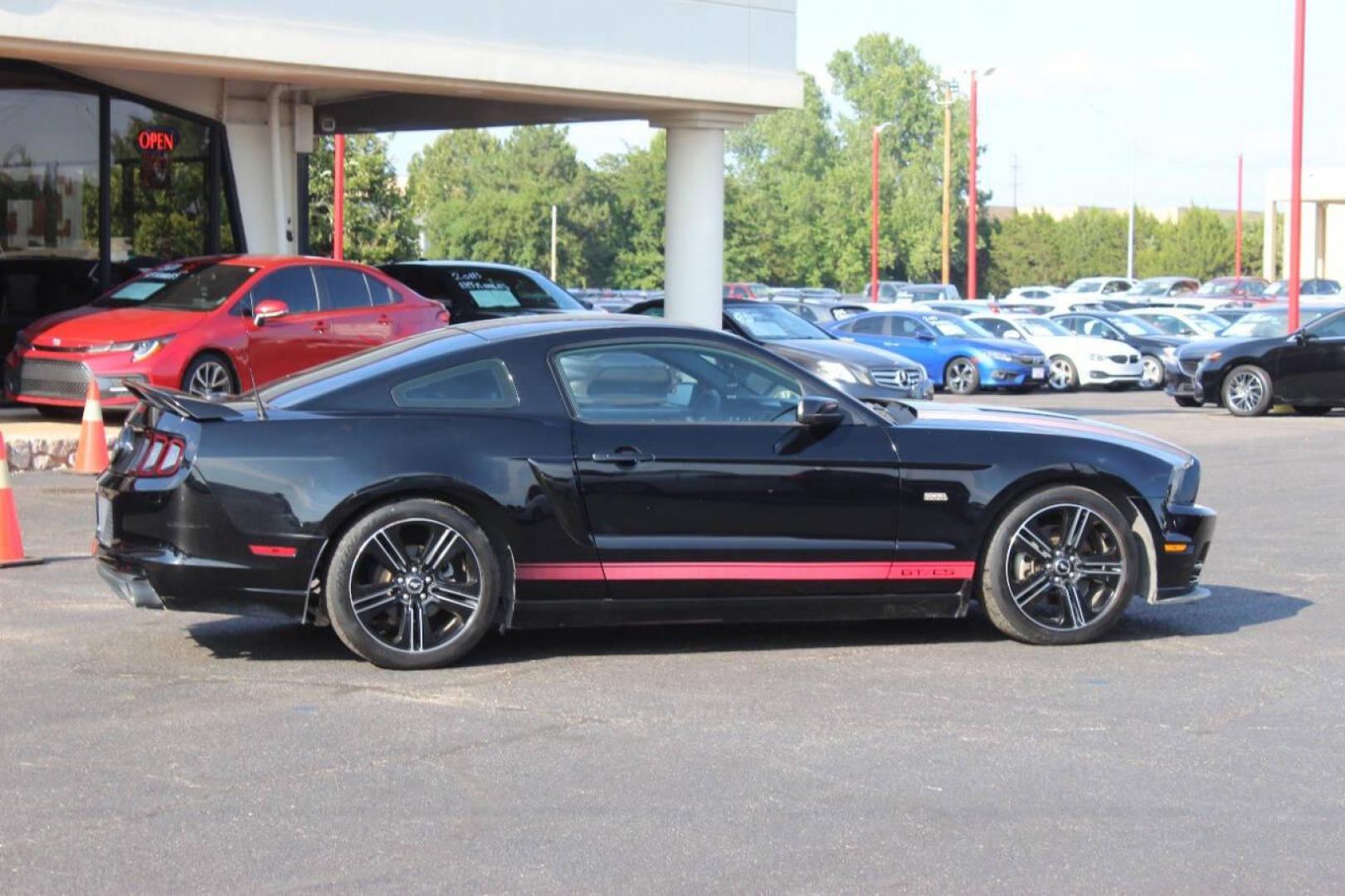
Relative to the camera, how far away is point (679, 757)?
19.4 feet

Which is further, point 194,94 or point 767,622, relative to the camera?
point 194,94

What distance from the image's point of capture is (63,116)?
1883cm

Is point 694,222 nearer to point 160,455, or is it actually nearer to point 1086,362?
point 160,455

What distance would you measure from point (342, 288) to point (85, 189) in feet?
13.7

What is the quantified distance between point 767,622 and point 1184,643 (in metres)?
1.87

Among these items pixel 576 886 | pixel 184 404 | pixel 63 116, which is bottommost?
pixel 576 886

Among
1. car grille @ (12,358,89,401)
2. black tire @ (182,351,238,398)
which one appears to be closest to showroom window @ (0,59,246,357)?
car grille @ (12,358,89,401)

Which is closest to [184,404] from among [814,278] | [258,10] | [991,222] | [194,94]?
[258,10]

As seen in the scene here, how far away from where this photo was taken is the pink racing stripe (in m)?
7.28

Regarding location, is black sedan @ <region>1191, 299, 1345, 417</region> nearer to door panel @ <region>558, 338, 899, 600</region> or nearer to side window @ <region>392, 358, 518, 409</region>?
door panel @ <region>558, 338, 899, 600</region>

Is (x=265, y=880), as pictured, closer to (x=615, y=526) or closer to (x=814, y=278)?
(x=615, y=526)


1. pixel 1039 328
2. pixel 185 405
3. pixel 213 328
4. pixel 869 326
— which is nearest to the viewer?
pixel 185 405

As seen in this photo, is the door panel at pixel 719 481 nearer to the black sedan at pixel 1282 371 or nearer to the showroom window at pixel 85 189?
the showroom window at pixel 85 189

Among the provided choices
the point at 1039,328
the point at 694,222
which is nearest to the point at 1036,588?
the point at 694,222
